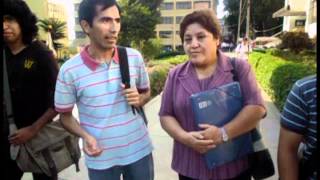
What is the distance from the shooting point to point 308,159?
1673 mm

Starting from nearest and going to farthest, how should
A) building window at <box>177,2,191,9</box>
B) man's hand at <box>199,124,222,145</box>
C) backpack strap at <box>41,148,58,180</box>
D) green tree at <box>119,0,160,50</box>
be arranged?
man's hand at <box>199,124,222,145</box>
backpack strap at <box>41,148,58,180</box>
green tree at <box>119,0,160,50</box>
building window at <box>177,2,191,9</box>

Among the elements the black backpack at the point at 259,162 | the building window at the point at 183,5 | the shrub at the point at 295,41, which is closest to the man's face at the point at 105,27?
the black backpack at the point at 259,162

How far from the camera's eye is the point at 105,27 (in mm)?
2162

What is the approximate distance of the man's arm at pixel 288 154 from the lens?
167 cm

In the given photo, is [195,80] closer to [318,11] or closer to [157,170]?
[318,11]

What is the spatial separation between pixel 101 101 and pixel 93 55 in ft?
0.96

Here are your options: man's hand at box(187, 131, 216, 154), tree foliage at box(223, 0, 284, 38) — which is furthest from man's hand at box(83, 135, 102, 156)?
tree foliage at box(223, 0, 284, 38)

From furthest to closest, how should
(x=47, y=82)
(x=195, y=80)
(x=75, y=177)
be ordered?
(x=75, y=177) → (x=47, y=82) → (x=195, y=80)

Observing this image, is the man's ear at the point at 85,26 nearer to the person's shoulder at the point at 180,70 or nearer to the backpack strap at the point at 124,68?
the backpack strap at the point at 124,68

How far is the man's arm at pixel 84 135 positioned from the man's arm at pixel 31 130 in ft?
0.83

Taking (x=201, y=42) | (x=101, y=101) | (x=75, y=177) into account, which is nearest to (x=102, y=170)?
(x=101, y=101)

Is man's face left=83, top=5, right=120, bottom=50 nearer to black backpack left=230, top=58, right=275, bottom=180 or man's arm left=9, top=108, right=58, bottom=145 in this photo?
man's arm left=9, top=108, right=58, bottom=145

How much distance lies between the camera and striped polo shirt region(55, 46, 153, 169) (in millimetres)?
2180

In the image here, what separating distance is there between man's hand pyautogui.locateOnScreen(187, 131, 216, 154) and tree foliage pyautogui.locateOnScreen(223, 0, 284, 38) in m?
46.6
